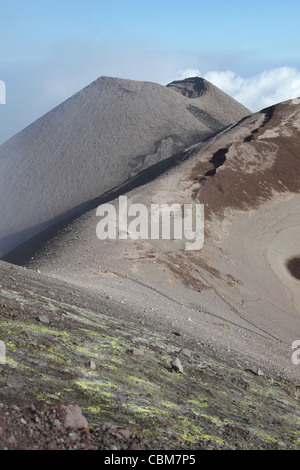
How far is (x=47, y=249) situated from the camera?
25.7 m

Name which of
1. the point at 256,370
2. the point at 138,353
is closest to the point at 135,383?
the point at 138,353

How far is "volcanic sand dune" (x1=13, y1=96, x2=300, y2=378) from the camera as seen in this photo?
1817 centimetres

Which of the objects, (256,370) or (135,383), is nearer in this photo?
(135,383)

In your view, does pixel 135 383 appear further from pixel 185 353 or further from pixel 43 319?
→ pixel 185 353

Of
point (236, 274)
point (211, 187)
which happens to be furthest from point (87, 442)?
point (211, 187)

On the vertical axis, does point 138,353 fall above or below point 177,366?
above

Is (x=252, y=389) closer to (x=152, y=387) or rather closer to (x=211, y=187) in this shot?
(x=152, y=387)

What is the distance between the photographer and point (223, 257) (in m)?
29.0

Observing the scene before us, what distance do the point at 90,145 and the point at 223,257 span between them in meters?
32.7

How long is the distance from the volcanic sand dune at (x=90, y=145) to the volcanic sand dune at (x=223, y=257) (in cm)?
1369

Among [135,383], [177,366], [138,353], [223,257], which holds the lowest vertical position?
[135,383]

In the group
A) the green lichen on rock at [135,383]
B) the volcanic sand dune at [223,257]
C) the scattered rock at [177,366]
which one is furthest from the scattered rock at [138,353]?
the volcanic sand dune at [223,257]

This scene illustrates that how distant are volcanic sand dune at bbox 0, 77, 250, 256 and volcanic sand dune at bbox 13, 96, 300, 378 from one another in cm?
1369
